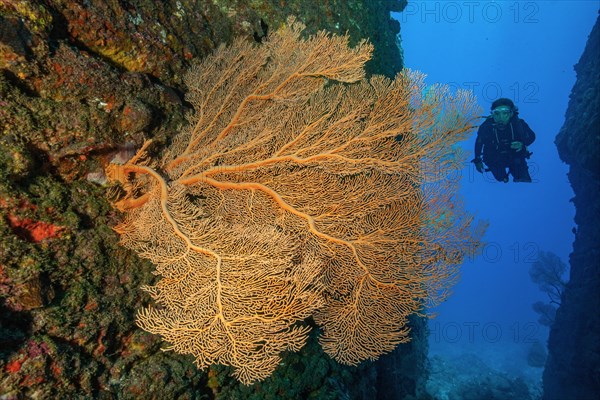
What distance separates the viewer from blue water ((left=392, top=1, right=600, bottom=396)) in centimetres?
8844

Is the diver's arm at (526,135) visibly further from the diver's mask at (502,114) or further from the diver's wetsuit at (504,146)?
the diver's mask at (502,114)

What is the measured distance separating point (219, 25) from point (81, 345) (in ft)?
16.1

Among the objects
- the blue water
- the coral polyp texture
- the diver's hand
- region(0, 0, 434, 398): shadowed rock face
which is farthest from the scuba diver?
the blue water

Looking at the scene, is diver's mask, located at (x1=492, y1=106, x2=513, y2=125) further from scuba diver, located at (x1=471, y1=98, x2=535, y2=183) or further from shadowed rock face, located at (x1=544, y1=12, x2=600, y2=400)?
shadowed rock face, located at (x1=544, y1=12, x2=600, y2=400)

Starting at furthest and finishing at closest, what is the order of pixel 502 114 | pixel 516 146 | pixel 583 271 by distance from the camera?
pixel 583 271 < pixel 502 114 < pixel 516 146

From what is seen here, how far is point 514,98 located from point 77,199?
508ft

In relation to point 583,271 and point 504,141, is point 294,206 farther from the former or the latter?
point 583,271

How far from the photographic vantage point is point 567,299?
46.3ft

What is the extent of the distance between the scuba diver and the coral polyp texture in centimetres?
622

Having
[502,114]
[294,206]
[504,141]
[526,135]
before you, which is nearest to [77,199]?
[294,206]

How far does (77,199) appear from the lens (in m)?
3.38

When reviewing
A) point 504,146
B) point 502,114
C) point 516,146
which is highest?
point 502,114

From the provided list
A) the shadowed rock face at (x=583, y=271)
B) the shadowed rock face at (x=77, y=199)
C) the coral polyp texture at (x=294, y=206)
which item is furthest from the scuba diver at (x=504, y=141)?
the shadowed rock face at (x=77, y=199)

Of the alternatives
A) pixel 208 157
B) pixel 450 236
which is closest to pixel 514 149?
pixel 450 236
